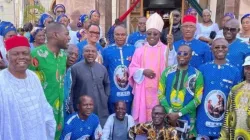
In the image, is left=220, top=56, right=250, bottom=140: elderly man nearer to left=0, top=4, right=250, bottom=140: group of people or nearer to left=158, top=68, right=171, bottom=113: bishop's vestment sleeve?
left=0, top=4, right=250, bottom=140: group of people

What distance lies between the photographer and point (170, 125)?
206 inches

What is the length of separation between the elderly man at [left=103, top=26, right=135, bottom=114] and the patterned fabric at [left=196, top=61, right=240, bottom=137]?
1.26m

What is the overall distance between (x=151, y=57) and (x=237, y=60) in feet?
3.88

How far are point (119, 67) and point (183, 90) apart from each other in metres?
1.13

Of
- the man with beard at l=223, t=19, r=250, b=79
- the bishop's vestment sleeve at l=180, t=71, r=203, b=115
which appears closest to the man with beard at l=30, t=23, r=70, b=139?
the bishop's vestment sleeve at l=180, t=71, r=203, b=115

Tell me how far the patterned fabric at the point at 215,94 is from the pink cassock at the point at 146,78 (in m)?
0.82

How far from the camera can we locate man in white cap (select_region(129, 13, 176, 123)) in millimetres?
5658

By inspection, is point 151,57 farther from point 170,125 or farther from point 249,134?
point 249,134

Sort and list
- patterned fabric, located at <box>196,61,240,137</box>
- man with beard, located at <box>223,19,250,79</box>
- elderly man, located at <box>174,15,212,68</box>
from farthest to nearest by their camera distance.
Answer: elderly man, located at <box>174,15,212,68</box>
man with beard, located at <box>223,19,250,79</box>
patterned fabric, located at <box>196,61,240,137</box>

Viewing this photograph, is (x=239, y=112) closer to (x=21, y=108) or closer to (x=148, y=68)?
(x=148, y=68)

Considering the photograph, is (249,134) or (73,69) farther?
(73,69)

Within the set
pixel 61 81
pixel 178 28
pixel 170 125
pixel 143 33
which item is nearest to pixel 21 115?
pixel 61 81

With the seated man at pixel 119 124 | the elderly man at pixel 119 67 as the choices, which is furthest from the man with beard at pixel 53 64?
the elderly man at pixel 119 67

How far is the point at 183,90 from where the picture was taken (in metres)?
5.13
